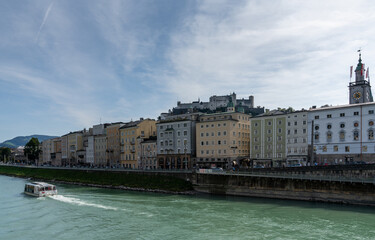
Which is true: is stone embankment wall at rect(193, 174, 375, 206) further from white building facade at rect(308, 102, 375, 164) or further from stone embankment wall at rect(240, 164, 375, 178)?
white building facade at rect(308, 102, 375, 164)

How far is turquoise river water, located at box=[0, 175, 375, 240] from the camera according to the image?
32344mm

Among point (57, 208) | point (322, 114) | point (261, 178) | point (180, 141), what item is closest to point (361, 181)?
point (261, 178)

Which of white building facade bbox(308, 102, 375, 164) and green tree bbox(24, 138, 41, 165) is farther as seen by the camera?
green tree bbox(24, 138, 41, 165)

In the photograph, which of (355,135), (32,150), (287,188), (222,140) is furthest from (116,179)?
(32,150)

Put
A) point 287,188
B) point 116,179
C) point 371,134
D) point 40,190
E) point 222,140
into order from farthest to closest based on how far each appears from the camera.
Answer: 1. point 222,140
2. point 116,179
3. point 371,134
4. point 40,190
5. point 287,188

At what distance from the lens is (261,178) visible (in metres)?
56.8

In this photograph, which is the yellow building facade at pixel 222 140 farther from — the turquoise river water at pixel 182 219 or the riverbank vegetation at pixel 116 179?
the turquoise river water at pixel 182 219

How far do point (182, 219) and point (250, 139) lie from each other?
4671 cm

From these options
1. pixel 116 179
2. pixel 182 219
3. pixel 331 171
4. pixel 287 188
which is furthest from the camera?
pixel 116 179

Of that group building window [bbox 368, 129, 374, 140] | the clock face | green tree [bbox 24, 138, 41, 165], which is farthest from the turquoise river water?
green tree [bbox 24, 138, 41, 165]

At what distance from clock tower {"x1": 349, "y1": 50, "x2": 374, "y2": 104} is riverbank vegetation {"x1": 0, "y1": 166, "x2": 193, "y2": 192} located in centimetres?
7760

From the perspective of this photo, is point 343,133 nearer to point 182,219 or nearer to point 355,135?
point 355,135

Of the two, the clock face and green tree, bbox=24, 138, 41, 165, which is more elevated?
the clock face

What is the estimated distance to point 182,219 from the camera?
127 feet
